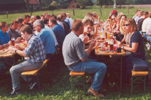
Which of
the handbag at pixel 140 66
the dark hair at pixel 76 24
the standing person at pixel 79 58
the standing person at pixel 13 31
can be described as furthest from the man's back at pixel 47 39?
the handbag at pixel 140 66

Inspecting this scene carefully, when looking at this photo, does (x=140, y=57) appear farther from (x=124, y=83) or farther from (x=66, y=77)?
(x=66, y=77)

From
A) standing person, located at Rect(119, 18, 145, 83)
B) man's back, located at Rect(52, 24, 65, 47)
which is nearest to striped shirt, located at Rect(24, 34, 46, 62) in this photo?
standing person, located at Rect(119, 18, 145, 83)

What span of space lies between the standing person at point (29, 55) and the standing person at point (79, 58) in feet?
2.08

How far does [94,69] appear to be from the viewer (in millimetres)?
3354

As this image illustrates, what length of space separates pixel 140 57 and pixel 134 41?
442 millimetres

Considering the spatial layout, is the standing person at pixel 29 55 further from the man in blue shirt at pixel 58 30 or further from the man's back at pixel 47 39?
the man in blue shirt at pixel 58 30

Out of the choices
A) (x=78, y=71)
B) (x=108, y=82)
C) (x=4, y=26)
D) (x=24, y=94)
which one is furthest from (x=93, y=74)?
(x=4, y=26)

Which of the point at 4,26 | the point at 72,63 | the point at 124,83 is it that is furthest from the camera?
the point at 4,26

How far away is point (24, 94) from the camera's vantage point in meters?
3.77

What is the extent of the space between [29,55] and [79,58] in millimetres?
1047

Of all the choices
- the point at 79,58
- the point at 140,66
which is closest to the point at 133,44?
the point at 140,66

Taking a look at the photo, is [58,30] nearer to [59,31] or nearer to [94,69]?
[59,31]

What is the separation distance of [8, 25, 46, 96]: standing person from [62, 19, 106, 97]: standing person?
63 centimetres

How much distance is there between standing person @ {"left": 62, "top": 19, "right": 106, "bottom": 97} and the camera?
3.20m
